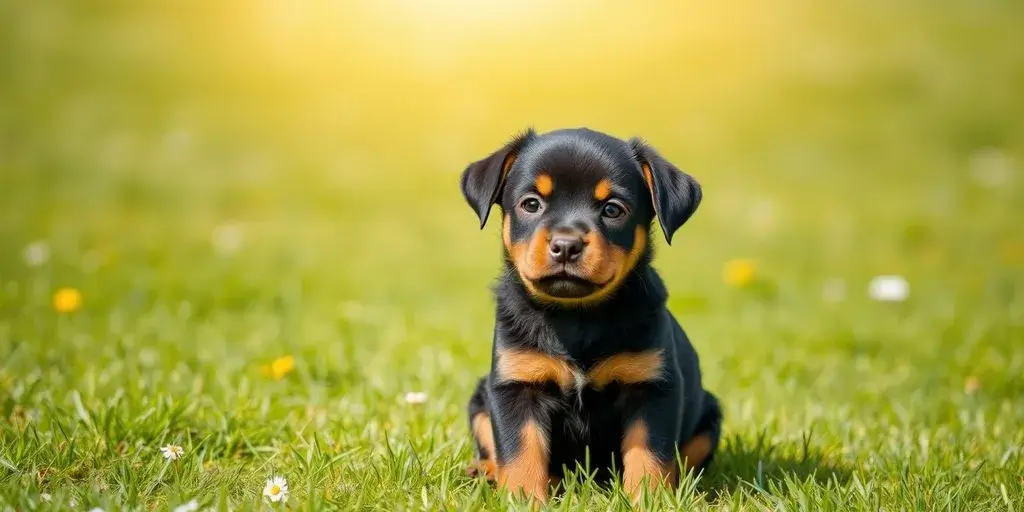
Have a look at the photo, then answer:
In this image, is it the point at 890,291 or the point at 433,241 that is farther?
the point at 433,241

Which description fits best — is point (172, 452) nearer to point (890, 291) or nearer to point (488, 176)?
point (488, 176)

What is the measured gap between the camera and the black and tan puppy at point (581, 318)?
9.45 feet

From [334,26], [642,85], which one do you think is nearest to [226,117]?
[334,26]

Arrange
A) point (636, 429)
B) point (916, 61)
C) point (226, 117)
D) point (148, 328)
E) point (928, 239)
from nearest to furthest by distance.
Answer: point (636, 429)
point (148, 328)
point (928, 239)
point (226, 117)
point (916, 61)

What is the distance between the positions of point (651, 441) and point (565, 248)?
23.3 inches

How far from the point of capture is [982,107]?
11.4 metres

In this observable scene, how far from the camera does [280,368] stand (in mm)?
4312

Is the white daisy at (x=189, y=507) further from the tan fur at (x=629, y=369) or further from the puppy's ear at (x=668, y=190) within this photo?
the puppy's ear at (x=668, y=190)

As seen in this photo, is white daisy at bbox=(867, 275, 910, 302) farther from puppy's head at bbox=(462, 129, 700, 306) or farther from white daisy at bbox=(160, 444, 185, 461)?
white daisy at bbox=(160, 444, 185, 461)

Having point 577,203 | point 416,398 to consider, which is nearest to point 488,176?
point 577,203

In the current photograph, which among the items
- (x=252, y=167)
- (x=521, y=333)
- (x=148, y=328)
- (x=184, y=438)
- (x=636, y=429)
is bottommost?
(x=252, y=167)

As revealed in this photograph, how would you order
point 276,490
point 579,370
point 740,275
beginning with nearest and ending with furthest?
point 276,490 → point 579,370 → point 740,275

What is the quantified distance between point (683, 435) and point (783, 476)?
0.33m

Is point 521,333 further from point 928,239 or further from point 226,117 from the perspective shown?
point 226,117
